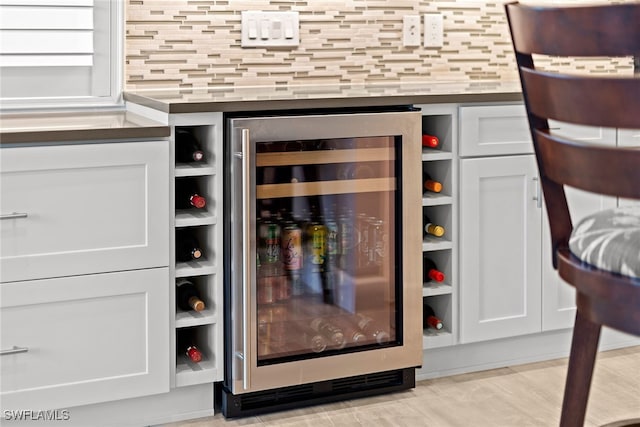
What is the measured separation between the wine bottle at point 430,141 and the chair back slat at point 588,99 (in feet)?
4.16

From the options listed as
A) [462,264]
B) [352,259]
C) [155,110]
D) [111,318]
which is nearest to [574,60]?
[462,264]

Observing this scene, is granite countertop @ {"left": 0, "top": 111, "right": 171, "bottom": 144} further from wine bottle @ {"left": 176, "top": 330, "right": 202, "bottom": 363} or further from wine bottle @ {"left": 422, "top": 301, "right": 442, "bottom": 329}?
wine bottle @ {"left": 422, "top": 301, "right": 442, "bottom": 329}

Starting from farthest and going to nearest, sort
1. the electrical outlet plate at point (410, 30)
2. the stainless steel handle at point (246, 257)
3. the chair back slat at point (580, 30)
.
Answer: the electrical outlet plate at point (410, 30) < the stainless steel handle at point (246, 257) < the chair back slat at point (580, 30)

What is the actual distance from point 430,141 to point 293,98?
1.51 ft

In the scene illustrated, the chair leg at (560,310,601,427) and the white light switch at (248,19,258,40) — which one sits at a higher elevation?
the white light switch at (248,19,258,40)

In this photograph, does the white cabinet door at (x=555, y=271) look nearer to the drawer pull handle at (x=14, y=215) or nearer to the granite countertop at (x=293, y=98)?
the granite countertop at (x=293, y=98)

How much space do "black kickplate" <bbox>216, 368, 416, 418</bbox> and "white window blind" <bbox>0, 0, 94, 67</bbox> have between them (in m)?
1.14

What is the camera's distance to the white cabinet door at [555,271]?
277 centimetres

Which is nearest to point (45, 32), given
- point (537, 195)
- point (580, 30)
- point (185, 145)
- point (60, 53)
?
point (60, 53)

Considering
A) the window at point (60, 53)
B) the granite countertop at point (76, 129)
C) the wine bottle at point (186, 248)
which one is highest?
the window at point (60, 53)

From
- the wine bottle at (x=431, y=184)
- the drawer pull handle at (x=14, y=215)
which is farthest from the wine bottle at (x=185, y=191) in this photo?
the wine bottle at (x=431, y=184)

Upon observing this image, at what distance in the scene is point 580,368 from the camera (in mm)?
1451

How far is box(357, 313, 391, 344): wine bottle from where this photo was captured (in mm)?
2562

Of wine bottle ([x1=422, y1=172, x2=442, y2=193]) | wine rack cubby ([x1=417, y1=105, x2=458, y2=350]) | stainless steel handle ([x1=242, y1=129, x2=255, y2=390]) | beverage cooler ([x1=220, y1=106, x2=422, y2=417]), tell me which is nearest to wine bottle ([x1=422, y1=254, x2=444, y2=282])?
wine rack cubby ([x1=417, y1=105, x2=458, y2=350])
